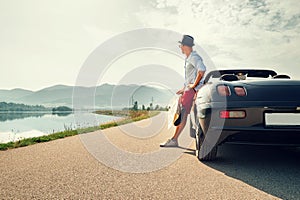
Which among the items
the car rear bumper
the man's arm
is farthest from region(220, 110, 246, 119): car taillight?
the man's arm

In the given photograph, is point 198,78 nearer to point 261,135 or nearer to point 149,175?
point 261,135

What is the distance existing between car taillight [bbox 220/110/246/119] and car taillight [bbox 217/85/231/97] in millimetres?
213

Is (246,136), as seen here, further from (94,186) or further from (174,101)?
(174,101)

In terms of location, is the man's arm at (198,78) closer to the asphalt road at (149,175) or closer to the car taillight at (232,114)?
the asphalt road at (149,175)

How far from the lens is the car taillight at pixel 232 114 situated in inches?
118

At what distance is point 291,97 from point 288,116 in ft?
0.72

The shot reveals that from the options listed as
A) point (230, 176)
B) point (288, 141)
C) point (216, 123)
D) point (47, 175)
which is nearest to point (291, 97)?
point (288, 141)

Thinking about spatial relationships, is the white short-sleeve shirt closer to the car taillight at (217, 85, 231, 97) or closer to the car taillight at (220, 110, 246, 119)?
the car taillight at (217, 85, 231, 97)

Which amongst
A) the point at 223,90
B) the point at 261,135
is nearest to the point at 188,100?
the point at 223,90

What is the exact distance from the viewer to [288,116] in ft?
9.61

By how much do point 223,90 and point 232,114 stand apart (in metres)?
0.32

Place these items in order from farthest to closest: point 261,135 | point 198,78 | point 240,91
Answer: point 198,78 < point 240,91 < point 261,135

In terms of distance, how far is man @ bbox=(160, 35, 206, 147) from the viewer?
448 cm

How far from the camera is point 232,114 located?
304cm
